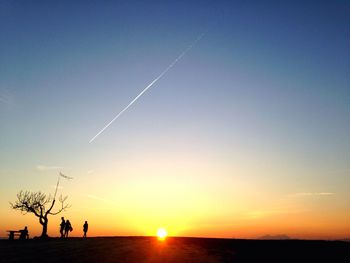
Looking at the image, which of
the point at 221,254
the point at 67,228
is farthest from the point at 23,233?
the point at 221,254

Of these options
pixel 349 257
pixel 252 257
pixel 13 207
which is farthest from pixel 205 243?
pixel 13 207

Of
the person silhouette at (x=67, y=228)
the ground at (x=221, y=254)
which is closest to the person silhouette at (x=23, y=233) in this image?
the person silhouette at (x=67, y=228)

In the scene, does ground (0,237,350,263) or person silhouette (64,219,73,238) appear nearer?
ground (0,237,350,263)

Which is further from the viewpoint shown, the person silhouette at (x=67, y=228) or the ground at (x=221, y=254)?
the person silhouette at (x=67, y=228)

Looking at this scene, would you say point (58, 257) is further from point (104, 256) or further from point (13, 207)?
point (13, 207)

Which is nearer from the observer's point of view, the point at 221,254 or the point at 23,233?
the point at 221,254

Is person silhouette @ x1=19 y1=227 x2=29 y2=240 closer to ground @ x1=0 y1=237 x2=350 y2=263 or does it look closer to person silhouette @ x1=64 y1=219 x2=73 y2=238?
person silhouette @ x1=64 y1=219 x2=73 y2=238

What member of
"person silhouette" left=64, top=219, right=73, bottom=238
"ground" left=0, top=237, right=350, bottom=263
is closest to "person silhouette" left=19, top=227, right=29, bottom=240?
"person silhouette" left=64, top=219, right=73, bottom=238

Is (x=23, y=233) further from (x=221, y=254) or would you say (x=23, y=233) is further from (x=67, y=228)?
(x=221, y=254)

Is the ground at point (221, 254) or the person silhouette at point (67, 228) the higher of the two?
the person silhouette at point (67, 228)

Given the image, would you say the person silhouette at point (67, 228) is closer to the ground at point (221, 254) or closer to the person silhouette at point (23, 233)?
the person silhouette at point (23, 233)

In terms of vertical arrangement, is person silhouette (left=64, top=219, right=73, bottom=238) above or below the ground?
above

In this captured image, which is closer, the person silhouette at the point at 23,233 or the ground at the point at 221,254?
the ground at the point at 221,254

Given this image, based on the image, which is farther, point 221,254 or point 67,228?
point 67,228
